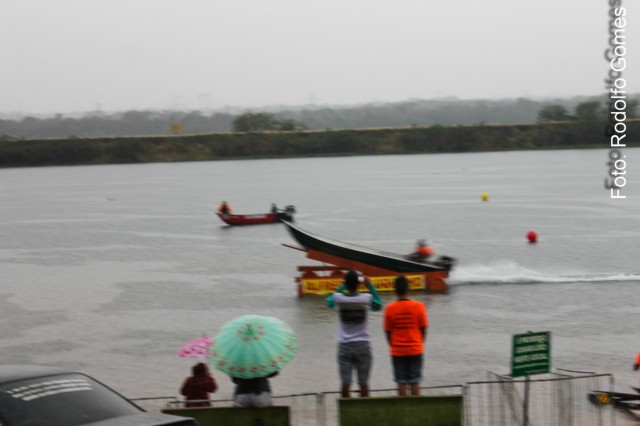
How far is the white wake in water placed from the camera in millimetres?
32906

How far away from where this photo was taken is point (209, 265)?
1634 inches

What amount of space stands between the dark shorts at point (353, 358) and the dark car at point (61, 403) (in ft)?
11.4

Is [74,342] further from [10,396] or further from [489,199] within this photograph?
[489,199]

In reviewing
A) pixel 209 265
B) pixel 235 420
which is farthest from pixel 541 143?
pixel 235 420

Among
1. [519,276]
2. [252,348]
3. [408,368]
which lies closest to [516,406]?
[408,368]

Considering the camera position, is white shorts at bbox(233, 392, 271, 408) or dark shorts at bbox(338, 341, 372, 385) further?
dark shorts at bbox(338, 341, 372, 385)

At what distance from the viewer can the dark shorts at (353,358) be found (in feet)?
34.1

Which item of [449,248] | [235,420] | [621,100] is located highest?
[621,100]

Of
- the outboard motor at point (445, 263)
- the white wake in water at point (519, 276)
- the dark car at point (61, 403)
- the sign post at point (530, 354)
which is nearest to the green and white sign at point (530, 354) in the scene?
the sign post at point (530, 354)

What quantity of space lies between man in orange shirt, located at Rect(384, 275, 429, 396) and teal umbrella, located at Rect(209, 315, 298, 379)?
148 cm

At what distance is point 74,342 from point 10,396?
17.1 m

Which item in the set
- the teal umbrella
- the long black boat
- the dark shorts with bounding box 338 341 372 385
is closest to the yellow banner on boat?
the long black boat

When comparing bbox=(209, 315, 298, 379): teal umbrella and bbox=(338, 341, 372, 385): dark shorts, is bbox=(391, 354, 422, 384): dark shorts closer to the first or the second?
bbox=(338, 341, 372, 385): dark shorts

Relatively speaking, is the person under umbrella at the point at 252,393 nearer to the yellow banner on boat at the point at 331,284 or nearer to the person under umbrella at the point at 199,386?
the person under umbrella at the point at 199,386
